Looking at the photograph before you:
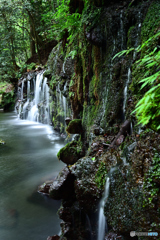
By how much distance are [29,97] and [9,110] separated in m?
6.28

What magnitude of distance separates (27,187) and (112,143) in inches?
132

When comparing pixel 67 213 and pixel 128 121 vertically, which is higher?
pixel 128 121

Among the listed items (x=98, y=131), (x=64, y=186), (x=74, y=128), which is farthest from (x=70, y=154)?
(x=64, y=186)

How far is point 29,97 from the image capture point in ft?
58.9

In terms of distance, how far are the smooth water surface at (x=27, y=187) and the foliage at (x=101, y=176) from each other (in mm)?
1698

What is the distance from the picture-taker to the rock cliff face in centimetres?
247

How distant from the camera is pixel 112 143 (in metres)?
3.96

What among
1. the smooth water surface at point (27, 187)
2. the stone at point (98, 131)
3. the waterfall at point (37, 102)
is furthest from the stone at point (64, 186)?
the waterfall at point (37, 102)

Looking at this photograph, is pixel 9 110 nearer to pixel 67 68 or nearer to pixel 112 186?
pixel 67 68

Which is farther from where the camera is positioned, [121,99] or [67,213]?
[121,99]

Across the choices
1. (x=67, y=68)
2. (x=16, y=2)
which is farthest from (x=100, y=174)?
(x=16, y=2)

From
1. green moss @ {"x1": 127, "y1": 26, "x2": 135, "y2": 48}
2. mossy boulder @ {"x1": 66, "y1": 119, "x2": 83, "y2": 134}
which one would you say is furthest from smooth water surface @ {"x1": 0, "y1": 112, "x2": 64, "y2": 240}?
green moss @ {"x1": 127, "y1": 26, "x2": 135, "y2": 48}

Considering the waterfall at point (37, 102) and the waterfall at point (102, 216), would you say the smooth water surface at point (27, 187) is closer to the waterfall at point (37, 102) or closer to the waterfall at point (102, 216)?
the waterfall at point (102, 216)

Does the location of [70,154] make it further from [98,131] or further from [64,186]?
[64,186]
